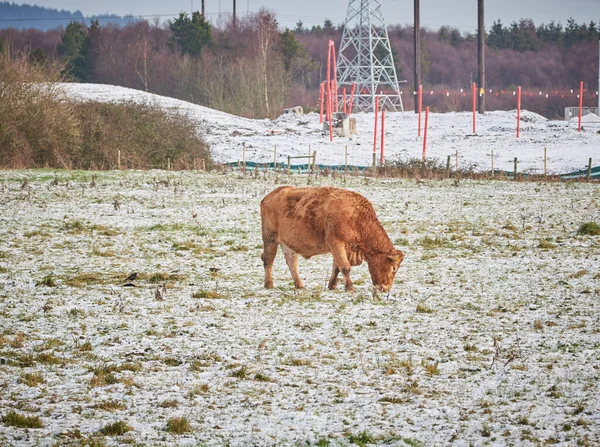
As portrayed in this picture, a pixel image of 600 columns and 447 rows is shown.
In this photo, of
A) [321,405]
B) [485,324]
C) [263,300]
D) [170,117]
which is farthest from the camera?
[170,117]

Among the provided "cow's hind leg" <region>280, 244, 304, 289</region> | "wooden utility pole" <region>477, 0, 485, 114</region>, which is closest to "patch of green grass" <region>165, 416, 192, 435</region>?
"cow's hind leg" <region>280, 244, 304, 289</region>

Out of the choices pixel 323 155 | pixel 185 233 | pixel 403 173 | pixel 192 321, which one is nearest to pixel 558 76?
pixel 323 155

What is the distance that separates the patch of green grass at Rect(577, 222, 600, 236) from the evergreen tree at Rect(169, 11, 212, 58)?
75.2 m

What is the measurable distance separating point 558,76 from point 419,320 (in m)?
122

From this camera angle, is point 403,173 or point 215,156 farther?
point 215,156

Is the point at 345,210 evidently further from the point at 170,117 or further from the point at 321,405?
the point at 170,117

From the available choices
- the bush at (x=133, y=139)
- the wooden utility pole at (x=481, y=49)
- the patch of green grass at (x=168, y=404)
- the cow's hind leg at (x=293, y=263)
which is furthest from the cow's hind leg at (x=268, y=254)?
the wooden utility pole at (x=481, y=49)

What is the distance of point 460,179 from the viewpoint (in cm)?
3606

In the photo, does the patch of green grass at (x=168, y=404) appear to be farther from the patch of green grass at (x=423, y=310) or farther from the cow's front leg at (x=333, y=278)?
the cow's front leg at (x=333, y=278)

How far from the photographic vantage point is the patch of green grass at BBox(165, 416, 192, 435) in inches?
272

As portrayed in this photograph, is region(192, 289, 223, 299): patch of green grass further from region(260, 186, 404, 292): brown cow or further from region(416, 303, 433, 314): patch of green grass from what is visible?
region(416, 303, 433, 314): patch of green grass

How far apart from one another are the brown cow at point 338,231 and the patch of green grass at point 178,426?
5.17 m

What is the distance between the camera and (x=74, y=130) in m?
37.5

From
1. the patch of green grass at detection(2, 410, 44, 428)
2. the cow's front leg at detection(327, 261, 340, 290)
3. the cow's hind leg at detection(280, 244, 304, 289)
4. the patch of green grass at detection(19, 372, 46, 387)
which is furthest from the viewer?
the cow's hind leg at detection(280, 244, 304, 289)
